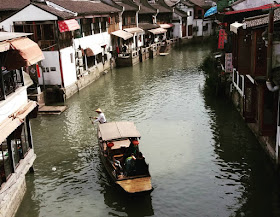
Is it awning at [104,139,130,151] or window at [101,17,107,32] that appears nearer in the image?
awning at [104,139,130,151]

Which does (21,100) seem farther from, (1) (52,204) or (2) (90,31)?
(2) (90,31)

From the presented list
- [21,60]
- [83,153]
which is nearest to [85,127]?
[83,153]

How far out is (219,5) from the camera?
92.3ft

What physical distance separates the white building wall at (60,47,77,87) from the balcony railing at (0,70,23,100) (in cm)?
1406

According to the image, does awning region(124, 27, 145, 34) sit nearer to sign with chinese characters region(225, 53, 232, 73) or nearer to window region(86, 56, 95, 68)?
window region(86, 56, 95, 68)

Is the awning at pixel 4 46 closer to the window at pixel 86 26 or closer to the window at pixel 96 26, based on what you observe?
the window at pixel 86 26

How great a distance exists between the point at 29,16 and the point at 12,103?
16.0 m

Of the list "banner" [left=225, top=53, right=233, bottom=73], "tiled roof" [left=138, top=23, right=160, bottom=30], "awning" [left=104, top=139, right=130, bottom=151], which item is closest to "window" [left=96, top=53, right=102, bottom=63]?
"tiled roof" [left=138, top=23, right=160, bottom=30]

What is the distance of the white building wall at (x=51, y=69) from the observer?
2719 cm

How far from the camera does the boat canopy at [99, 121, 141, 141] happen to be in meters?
14.7

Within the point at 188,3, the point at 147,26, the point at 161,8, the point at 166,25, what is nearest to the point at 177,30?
the point at 166,25

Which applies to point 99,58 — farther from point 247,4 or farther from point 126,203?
point 126,203

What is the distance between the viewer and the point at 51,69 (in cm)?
2744

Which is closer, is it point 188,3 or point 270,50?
point 270,50
